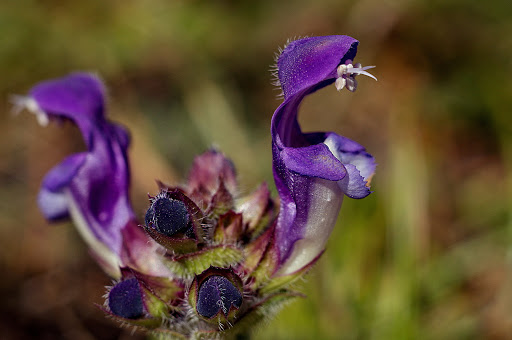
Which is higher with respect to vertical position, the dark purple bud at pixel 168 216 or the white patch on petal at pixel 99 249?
the dark purple bud at pixel 168 216

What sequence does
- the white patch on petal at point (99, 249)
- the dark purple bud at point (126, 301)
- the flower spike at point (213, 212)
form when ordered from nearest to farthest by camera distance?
1. the flower spike at point (213, 212)
2. the dark purple bud at point (126, 301)
3. the white patch on petal at point (99, 249)

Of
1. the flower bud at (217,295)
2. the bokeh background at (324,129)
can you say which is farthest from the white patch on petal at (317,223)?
the bokeh background at (324,129)

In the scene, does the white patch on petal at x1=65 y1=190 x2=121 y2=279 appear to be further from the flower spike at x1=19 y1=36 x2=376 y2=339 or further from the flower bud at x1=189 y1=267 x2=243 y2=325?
the flower bud at x1=189 y1=267 x2=243 y2=325

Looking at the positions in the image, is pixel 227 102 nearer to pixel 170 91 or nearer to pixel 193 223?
pixel 170 91

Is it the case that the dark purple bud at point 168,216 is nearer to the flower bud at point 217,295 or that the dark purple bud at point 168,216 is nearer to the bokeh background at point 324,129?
the flower bud at point 217,295

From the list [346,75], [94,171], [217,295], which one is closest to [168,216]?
[217,295]

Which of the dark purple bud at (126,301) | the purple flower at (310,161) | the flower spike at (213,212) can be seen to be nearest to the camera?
the purple flower at (310,161)
